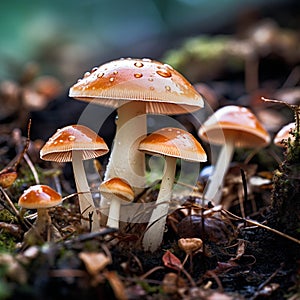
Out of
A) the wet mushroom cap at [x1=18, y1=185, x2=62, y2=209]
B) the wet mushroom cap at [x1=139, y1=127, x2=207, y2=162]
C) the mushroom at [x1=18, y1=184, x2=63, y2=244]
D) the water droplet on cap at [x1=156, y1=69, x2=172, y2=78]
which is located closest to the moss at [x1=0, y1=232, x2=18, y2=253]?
the mushroom at [x1=18, y1=184, x2=63, y2=244]

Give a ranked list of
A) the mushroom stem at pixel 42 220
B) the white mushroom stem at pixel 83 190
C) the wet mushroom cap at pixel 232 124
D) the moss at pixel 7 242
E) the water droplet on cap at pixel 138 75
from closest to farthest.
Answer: the moss at pixel 7 242
the mushroom stem at pixel 42 220
the water droplet on cap at pixel 138 75
the white mushroom stem at pixel 83 190
the wet mushroom cap at pixel 232 124

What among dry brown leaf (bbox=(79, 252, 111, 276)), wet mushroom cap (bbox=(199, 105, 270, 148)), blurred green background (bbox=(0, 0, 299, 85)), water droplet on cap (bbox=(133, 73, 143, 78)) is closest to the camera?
dry brown leaf (bbox=(79, 252, 111, 276))

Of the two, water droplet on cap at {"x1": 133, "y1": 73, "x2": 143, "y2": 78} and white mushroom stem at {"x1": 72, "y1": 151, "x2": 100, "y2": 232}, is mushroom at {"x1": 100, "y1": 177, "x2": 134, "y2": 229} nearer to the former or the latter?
white mushroom stem at {"x1": 72, "y1": 151, "x2": 100, "y2": 232}

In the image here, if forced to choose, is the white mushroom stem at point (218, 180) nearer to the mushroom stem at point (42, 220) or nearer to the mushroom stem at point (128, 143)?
the mushroom stem at point (128, 143)

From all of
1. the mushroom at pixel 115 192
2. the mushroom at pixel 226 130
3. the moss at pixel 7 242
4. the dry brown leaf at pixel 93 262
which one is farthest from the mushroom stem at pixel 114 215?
the mushroom at pixel 226 130

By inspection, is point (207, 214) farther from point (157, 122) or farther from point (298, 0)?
point (298, 0)

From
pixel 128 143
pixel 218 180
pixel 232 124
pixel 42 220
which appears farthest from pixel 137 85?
pixel 218 180
